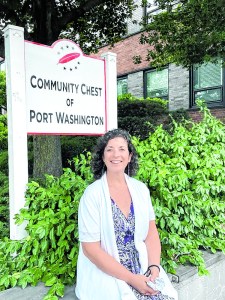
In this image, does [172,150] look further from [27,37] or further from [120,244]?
[27,37]

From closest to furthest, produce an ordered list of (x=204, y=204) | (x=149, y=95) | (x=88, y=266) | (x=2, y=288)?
(x=88, y=266) → (x=2, y=288) → (x=204, y=204) → (x=149, y=95)

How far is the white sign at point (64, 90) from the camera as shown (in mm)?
2842

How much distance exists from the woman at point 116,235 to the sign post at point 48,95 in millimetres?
923

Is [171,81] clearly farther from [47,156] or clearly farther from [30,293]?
[30,293]

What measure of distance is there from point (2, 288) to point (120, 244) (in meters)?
1.02

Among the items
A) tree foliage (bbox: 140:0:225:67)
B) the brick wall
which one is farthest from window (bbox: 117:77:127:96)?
tree foliage (bbox: 140:0:225:67)

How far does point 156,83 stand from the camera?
12.5 metres

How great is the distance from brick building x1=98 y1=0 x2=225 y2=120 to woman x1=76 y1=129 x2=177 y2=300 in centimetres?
708

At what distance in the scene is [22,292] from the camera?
2113mm

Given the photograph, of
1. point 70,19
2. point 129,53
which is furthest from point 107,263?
point 129,53

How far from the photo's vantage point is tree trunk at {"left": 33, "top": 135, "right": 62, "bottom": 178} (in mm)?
5887

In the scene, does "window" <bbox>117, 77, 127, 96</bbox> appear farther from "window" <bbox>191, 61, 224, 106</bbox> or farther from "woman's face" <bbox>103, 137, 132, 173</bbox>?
"woman's face" <bbox>103, 137, 132, 173</bbox>

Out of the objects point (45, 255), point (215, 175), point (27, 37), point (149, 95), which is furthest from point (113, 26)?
point (45, 255)

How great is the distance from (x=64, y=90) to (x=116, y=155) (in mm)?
1329
